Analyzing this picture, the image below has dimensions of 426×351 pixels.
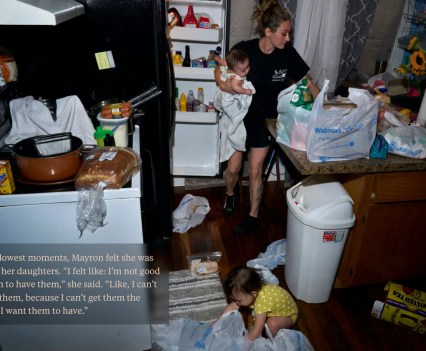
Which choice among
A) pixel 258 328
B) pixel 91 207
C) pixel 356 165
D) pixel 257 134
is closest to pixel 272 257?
pixel 258 328

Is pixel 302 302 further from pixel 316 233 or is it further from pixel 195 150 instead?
pixel 195 150

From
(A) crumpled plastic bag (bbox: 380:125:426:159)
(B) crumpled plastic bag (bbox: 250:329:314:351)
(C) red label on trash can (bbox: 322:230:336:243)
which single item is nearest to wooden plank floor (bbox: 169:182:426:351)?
(B) crumpled plastic bag (bbox: 250:329:314:351)

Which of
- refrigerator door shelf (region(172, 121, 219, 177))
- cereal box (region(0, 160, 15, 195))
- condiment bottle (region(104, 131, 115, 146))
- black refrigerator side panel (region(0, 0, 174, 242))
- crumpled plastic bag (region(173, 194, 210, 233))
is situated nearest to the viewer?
cereal box (region(0, 160, 15, 195))

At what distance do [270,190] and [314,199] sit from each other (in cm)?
134

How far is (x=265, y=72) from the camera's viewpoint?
7.84 ft

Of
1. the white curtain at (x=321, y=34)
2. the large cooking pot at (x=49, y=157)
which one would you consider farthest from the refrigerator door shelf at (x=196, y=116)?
the large cooking pot at (x=49, y=157)

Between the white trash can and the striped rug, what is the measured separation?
46 centimetres

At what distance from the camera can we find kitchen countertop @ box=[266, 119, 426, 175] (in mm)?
1722

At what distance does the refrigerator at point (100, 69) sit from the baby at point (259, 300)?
0.47 m

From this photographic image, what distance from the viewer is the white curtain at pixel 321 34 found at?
8.40 ft

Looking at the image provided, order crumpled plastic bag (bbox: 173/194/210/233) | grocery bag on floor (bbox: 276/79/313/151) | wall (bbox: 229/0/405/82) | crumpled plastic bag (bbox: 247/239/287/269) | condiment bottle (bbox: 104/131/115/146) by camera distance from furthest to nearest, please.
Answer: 1. crumpled plastic bag (bbox: 173/194/210/233)
2. wall (bbox: 229/0/405/82)
3. crumpled plastic bag (bbox: 247/239/287/269)
4. grocery bag on floor (bbox: 276/79/313/151)
5. condiment bottle (bbox: 104/131/115/146)

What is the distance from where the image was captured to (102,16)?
6.24 feet

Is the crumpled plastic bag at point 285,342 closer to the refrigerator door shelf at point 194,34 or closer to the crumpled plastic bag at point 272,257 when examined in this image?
the crumpled plastic bag at point 272,257

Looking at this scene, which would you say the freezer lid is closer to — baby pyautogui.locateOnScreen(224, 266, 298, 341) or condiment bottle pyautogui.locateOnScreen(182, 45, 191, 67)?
baby pyautogui.locateOnScreen(224, 266, 298, 341)
